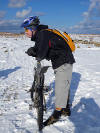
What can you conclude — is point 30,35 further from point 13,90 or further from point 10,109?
point 13,90

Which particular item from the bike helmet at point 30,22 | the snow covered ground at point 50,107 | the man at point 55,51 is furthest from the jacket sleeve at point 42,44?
the snow covered ground at point 50,107

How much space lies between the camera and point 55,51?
336 cm

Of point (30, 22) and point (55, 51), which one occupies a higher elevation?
point (30, 22)

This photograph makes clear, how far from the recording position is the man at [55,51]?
3.22 m

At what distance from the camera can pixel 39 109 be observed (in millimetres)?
3596

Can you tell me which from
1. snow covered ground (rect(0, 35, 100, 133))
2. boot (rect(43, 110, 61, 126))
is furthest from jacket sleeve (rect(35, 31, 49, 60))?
snow covered ground (rect(0, 35, 100, 133))

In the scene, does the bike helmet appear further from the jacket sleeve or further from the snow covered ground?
the snow covered ground

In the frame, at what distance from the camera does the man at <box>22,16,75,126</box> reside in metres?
3.22

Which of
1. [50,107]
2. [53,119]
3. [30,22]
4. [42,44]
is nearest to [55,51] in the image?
[42,44]

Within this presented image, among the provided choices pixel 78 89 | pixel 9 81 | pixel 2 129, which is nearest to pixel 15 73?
pixel 9 81

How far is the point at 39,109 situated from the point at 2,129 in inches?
35.5

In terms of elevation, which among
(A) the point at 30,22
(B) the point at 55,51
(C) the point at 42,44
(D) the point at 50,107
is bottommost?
(D) the point at 50,107

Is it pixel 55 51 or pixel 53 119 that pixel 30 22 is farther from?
pixel 53 119

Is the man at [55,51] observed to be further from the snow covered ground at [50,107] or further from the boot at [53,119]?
the snow covered ground at [50,107]
